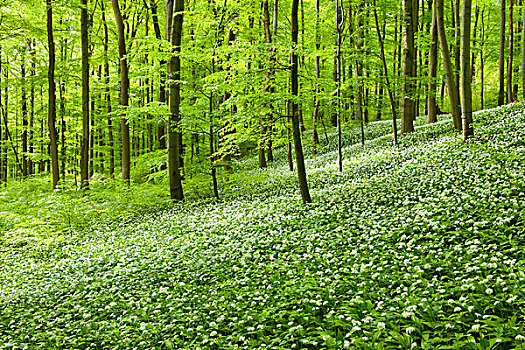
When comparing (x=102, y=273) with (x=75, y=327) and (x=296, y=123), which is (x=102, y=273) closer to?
(x=75, y=327)

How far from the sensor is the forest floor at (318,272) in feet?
→ 13.0

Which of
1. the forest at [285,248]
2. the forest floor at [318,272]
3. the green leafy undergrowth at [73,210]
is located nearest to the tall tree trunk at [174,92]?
the forest at [285,248]

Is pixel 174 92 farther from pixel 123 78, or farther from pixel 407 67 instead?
pixel 407 67

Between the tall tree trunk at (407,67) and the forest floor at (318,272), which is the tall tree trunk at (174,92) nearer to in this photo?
the forest floor at (318,272)

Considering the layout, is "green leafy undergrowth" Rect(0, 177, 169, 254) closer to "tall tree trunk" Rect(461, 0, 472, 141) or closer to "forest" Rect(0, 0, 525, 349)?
"forest" Rect(0, 0, 525, 349)

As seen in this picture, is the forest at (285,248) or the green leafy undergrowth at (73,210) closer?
the forest at (285,248)

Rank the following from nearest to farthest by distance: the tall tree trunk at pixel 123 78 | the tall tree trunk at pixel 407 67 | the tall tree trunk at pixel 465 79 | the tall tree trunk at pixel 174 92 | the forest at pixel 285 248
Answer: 1. the forest at pixel 285 248
2. the tall tree trunk at pixel 465 79
3. the tall tree trunk at pixel 174 92
4. the tall tree trunk at pixel 407 67
5. the tall tree trunk at pixel 123 78

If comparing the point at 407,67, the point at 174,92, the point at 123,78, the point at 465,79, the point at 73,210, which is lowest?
the point at 73,210

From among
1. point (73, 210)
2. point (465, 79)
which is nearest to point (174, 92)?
point (73, 210)

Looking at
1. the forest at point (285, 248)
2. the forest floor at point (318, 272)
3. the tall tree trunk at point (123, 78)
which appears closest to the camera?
the forest floor at point (318, 272)

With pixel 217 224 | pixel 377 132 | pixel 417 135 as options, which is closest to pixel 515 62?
pixel 377 132

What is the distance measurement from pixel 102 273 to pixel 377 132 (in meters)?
19.2

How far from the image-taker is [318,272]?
5578 millimetres

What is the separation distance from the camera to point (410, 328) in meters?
3.59
